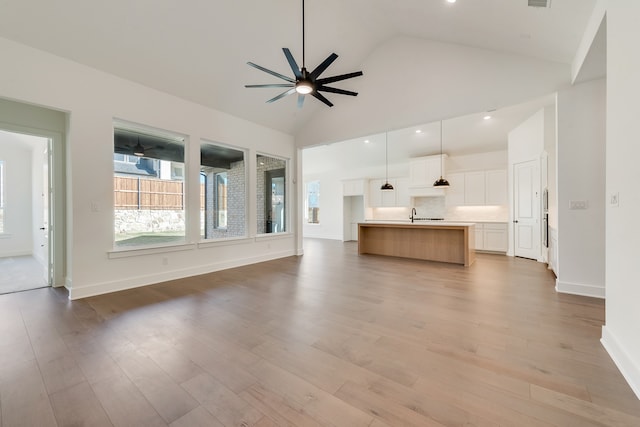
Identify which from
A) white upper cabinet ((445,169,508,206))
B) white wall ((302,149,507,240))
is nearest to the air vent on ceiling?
white upper cabinet ((445,169,508,206))

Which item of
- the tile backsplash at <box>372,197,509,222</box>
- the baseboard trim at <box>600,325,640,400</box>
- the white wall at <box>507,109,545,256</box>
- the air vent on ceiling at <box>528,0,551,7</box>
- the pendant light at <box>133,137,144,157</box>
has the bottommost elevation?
the baseboard trim at <box>600,325,640,400</box>

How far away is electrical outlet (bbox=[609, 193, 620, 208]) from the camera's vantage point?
1.95m

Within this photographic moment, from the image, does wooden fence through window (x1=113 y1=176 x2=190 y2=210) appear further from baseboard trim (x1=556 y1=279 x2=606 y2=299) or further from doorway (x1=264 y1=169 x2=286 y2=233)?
baseboard trim (x1=556 y1=279 x2=606 y2=299)

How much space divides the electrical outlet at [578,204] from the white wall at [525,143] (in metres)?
2.60

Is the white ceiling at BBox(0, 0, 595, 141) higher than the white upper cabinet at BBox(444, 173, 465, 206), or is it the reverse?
Result: the white ceiling at BBox(0, 0, 595, 141)

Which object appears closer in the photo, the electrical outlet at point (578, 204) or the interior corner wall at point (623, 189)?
the interior corner wall at point (623, 189)

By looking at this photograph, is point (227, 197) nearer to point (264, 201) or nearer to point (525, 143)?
point (264, 201)

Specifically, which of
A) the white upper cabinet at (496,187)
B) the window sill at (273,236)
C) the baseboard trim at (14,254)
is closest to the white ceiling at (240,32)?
the window sill at (273,236)

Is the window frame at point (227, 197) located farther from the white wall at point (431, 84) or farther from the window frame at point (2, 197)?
the window frame at point (2, 197)

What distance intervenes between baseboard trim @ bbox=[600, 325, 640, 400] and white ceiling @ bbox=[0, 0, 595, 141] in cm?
315

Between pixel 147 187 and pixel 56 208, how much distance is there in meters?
1.23

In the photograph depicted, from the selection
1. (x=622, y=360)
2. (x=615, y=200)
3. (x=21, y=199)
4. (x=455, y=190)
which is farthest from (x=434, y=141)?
(x=21, y=199)

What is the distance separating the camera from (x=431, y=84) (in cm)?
450

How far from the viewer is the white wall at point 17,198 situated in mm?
6414
